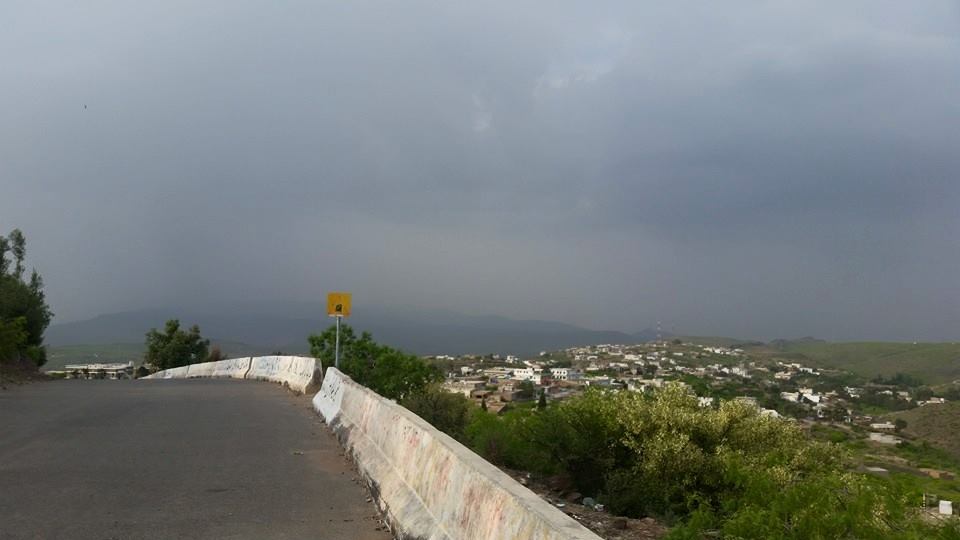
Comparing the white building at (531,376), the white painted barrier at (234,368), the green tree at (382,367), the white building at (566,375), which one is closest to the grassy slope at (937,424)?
the white building at (566,375)

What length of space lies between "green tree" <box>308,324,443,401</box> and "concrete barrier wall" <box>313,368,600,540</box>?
16.6m

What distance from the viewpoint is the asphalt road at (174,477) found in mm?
6992

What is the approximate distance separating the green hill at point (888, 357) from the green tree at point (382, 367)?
33.6 metres

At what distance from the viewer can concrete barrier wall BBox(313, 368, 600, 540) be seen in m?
4.33

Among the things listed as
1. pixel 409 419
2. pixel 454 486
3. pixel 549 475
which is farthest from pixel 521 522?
pixel 549 475

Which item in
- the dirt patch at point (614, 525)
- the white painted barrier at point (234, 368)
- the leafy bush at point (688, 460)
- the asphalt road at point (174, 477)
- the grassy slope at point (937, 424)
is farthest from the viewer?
the white painted barrier at point (234, 368)

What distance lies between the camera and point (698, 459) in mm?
10836

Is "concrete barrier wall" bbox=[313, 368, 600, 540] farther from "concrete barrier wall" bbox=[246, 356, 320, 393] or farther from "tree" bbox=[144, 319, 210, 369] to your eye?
"tree" bbox=[144, 319, 210, 369]

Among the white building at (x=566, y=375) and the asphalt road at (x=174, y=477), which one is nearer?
the asphalt road at (x=174, y=477)

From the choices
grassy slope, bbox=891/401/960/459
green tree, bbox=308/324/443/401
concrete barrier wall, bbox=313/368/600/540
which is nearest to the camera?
concrete barrier wall, bbox=313/368/600/540

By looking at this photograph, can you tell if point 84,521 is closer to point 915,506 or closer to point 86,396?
point 915,506

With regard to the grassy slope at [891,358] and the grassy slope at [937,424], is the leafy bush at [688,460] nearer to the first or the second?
the grassy slope at [937,424]

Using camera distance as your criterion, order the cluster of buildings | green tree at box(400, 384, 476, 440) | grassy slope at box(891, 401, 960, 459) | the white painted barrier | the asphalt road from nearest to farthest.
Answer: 1. the asphalt road
2. green tree at box(400, 384, 476, 440)
3. grassy slope at box(891, 401, 960, 459)
4. the white painted barrier
5. the cluster of buildings

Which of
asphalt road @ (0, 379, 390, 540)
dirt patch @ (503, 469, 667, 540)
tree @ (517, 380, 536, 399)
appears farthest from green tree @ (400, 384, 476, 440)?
tree @ (517, 380, 536, 399)
